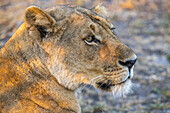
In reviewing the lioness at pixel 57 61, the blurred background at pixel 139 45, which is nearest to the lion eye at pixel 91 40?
the lioness at pixel 57 61

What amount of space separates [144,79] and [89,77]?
3.65 meters

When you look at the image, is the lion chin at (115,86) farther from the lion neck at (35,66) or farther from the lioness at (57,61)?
the lion neck at (35,66)

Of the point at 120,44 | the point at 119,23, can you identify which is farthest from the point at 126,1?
the point at 120,44

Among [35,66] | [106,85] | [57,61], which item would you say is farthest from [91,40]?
[35,66]

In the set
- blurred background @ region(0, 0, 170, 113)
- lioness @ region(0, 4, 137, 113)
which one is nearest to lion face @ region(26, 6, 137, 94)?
lioness @ region(0, 4, 137, 113)

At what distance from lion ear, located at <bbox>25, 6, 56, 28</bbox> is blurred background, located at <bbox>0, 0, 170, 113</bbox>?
197cm

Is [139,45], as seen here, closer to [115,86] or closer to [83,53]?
[115,86]

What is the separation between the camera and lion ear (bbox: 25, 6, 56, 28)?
281 centimetres

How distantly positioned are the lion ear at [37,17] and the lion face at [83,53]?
23 millimetres

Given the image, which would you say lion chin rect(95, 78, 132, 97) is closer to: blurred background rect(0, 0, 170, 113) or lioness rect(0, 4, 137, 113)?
lioness rect(0, 4, 137, 113)

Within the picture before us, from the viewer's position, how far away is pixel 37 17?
2836mm

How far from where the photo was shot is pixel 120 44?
10.1 feet

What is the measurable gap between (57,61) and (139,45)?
20.9ft

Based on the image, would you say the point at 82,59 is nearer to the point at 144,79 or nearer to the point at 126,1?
the point at 144,79
